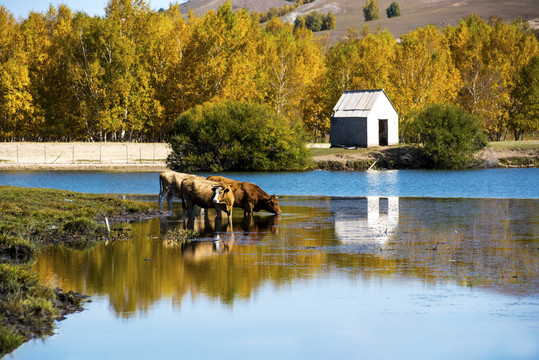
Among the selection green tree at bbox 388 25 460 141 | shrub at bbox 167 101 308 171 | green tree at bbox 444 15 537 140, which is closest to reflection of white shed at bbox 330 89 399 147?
green tree at bbox 388 25 460 141

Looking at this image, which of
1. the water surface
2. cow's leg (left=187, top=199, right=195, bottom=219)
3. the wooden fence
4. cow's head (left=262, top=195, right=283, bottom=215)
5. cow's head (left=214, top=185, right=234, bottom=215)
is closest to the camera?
the water surface

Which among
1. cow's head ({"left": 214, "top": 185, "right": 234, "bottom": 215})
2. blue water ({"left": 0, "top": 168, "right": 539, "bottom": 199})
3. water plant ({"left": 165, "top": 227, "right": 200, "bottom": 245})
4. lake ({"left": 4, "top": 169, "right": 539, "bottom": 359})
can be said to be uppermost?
cow's head ({"left": 214, "top": 185, "right": 234, "bottom": 215})

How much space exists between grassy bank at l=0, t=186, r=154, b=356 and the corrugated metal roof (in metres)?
45.6

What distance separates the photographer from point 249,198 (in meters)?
24.0

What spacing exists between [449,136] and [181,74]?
26648mm

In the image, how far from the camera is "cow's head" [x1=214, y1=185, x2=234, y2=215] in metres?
22.2

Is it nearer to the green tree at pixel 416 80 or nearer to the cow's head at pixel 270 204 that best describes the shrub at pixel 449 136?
the green tree at pixel 416 80

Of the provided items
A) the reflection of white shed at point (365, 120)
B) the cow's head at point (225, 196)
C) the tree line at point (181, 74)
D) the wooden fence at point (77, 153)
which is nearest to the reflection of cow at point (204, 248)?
the cow's head at point (225, 196)

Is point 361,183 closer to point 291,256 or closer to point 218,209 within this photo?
point 218,209

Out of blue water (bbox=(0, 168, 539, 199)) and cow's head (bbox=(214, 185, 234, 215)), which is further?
blue water (bbox=(0, 168, 539, 199))

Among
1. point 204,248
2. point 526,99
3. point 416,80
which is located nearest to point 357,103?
point 416,80

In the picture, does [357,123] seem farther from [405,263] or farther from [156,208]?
[405,263]

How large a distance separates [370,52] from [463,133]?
74.1 feet

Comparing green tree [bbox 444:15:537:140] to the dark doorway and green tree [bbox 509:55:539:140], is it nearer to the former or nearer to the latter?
green tree [bbox 509:55:539:140]
